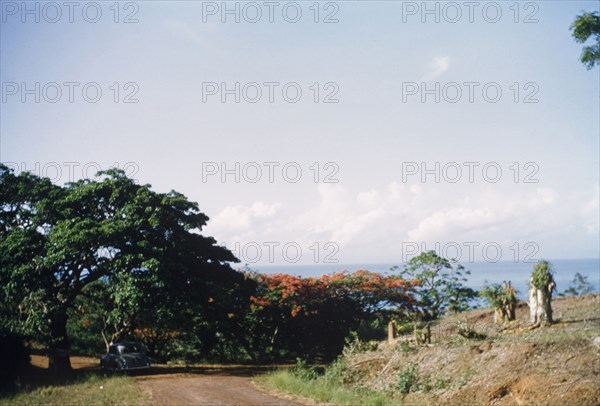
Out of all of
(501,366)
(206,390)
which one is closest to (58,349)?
(206,390)

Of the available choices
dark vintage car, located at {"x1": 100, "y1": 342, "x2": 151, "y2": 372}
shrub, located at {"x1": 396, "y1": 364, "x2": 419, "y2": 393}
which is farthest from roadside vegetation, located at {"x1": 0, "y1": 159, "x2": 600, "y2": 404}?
dark vintage car, located at {"x1": 100, "y1": 342, "x2": 151, "y2": 372}

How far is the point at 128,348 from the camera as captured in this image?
1880cm

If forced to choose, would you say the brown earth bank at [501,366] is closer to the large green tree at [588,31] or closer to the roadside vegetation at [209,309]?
the roadside vegetation at [209,309]

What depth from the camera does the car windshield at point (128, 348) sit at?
60.9 ft

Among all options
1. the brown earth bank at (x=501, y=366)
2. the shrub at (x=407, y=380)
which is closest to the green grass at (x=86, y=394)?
the brown earth bank at (x=501, y=366)

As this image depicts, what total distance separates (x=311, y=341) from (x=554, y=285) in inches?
495

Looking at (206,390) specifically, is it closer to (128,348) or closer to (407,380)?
(407,380)

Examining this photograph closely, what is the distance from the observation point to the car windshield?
60.9 ft

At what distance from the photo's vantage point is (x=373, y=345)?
15742 millimetres

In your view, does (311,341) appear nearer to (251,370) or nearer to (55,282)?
(251,370)

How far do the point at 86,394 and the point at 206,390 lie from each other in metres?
3.59

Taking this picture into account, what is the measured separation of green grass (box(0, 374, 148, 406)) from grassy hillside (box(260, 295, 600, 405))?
14.6ft

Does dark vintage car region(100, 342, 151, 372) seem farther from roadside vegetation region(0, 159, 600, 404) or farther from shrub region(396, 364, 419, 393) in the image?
shrub region(396, 364, 419, 393)

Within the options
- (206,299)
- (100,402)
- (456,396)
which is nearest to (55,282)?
(206,299)
